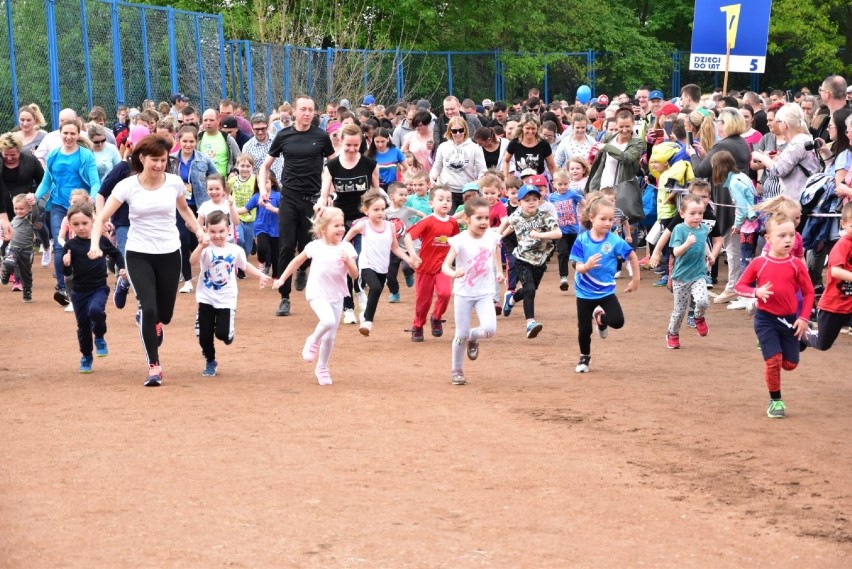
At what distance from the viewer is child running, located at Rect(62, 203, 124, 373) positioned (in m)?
11.1

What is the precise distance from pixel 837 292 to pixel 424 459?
138 inches

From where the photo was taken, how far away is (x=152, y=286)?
10.2 metres

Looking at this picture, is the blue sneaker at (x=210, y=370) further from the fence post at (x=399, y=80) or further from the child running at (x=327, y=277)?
the fence post at (x=399, y=80)

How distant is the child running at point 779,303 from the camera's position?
30.7 feet

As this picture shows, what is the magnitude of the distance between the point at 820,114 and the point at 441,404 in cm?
735

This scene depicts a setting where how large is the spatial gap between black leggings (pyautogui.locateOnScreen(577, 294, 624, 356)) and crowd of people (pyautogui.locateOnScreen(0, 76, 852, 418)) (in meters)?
0.01

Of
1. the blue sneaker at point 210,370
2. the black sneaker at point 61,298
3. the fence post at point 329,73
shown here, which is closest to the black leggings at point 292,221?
the black sneaker at point 61,298

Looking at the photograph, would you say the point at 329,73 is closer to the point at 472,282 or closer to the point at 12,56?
the point at 12,56

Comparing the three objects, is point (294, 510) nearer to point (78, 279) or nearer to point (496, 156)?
point (78, 279)

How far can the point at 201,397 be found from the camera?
1004 centimetres

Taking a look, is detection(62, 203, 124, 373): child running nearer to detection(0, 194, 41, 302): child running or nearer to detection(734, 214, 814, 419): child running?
detection(0, 194, 41, 302): child running

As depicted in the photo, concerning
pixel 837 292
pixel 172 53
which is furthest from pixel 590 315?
pixel 172 53

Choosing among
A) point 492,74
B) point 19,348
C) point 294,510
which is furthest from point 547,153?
point 492,74

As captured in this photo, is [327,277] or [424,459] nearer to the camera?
[424,459]
